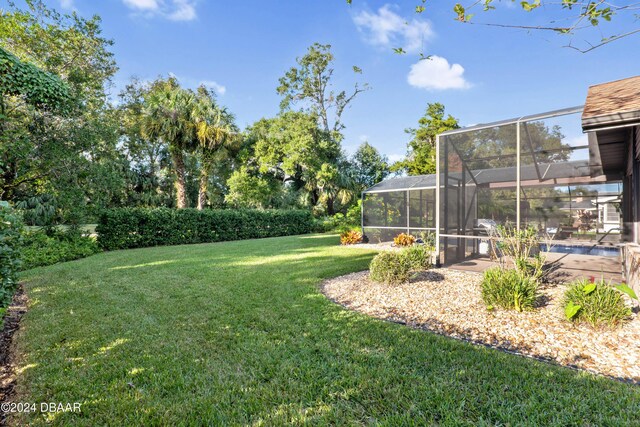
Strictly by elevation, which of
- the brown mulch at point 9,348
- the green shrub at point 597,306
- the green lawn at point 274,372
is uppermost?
the green shrub at point 597,306

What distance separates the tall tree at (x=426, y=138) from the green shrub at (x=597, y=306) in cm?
1927

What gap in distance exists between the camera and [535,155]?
6.09 m

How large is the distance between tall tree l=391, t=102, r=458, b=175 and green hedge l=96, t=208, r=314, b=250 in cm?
1009

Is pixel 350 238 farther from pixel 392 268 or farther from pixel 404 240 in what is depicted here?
pixel 392 268

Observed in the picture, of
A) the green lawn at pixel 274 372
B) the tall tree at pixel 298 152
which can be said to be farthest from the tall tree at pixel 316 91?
the green lawn at pixel 274 372

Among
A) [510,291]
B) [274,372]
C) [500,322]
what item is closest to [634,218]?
[510,291]

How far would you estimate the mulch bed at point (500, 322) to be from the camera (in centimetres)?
271

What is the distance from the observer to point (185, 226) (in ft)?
43.4

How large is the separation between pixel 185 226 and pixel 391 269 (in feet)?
35.3

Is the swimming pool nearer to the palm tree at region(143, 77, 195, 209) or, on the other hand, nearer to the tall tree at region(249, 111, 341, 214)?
the palm tree at region(143, 77, 195, 209)

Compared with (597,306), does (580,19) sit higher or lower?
higher

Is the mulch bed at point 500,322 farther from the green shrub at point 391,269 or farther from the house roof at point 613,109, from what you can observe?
the house roof at point 613,109

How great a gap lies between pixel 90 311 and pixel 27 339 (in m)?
0.82

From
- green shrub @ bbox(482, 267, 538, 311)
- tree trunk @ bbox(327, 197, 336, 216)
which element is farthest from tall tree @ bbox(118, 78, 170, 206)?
green shrub @ bbox(482, 267, 538, 311)
